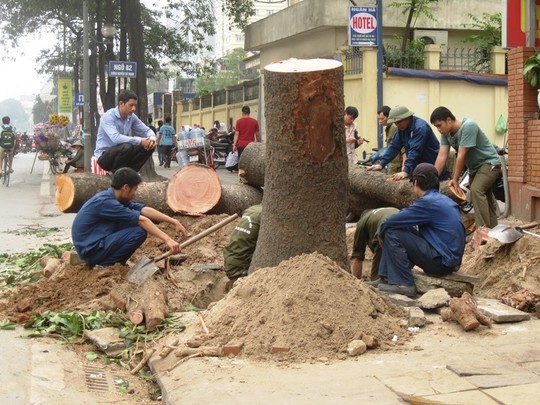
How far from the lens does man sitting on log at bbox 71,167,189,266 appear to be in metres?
7.64

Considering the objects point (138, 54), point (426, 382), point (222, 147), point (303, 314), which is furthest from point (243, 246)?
point (222, 147)

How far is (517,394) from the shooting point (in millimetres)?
4531

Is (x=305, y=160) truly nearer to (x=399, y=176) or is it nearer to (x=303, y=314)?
(x=303, y=314)

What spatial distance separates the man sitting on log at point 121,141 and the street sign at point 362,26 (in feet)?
20.3

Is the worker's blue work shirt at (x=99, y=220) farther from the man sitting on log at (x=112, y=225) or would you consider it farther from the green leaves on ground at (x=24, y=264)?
the green leaves on ground at (x=24, y=264)

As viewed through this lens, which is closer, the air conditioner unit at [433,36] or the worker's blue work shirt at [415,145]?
the worker's blue work shirt at [415,145]

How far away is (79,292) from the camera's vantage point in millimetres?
7406

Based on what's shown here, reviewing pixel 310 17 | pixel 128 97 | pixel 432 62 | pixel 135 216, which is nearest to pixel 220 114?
pixel 310 17

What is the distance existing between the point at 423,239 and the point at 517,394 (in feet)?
8.39

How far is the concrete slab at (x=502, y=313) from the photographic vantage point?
19.8 ft

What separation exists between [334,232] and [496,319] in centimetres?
144

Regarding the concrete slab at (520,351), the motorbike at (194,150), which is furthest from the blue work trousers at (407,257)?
the motorbike at (194,150)

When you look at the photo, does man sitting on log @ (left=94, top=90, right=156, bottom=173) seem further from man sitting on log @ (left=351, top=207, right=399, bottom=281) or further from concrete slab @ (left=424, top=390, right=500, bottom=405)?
concrete slab @ (left=424, top=390, right=500, bottom=405)

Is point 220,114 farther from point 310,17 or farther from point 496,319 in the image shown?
point 496,319
